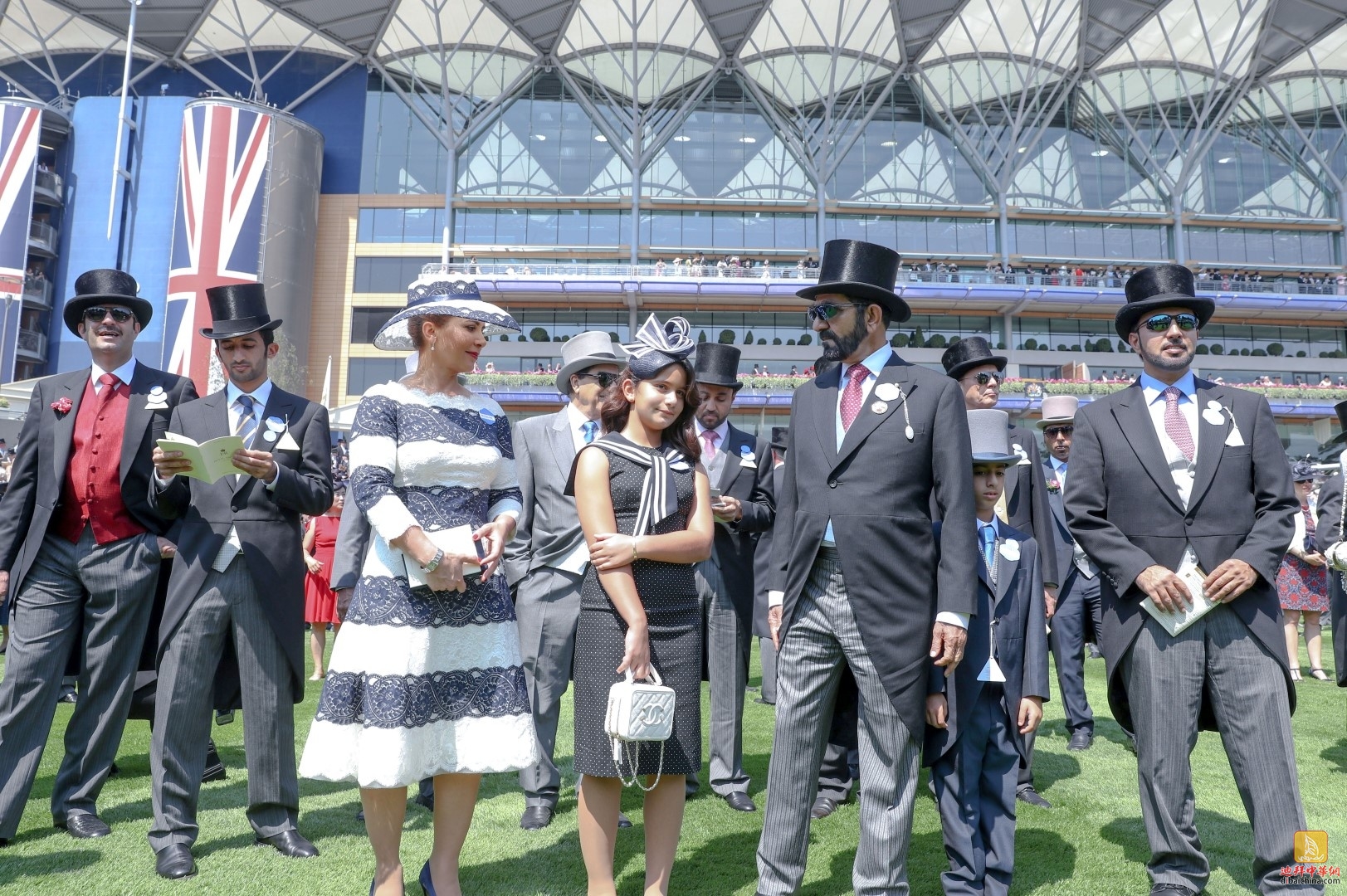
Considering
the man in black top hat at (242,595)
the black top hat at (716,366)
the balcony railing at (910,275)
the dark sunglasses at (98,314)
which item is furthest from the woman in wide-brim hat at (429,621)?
the balcony railing at (910,275)

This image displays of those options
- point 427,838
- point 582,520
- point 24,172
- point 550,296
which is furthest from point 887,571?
point 24,172

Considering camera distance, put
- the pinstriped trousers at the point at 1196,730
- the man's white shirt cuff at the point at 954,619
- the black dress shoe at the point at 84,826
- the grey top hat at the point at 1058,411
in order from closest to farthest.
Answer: the man's white shirt cuff at the point at 954,619, the pinstriped trousers at the point at 1196,730, the black dress shoe at the point at 84,826, the grey top hat at the point at 1058,411

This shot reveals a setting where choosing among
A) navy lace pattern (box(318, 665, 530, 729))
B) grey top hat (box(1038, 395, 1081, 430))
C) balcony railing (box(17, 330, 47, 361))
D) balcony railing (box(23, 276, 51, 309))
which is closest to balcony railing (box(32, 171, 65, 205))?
balcony railing (box(23, 276, 51, 309))

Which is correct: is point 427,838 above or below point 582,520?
below

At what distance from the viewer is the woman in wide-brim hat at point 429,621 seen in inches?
126

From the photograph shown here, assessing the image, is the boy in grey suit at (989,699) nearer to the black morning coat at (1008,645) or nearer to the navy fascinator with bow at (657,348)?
the black morning coat at (1008,645)

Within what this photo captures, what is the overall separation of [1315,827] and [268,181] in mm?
39669

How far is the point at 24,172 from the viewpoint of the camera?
1443 inches

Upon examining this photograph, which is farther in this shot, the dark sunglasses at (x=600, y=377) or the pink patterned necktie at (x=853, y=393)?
the dark sunglasses at (x=600, y=377)

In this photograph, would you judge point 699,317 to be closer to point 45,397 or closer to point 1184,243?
point 1184,243

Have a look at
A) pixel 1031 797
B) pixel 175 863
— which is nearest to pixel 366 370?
pixel 175 863

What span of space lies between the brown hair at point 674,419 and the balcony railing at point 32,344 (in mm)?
41697

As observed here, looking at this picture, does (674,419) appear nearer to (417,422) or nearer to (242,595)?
(417,422)

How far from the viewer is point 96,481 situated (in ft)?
14.4
